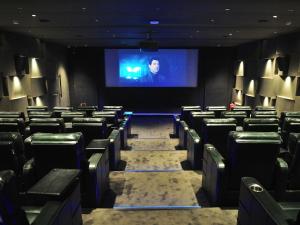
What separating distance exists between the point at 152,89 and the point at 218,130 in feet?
28.3

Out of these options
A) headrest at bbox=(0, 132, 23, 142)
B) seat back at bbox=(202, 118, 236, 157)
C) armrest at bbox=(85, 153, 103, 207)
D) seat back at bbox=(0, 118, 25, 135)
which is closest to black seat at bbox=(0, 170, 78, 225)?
armrest at bbox=(85, 153, 103, 207)

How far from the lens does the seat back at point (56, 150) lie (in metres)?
2.79

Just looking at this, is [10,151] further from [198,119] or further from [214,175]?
[198,119]

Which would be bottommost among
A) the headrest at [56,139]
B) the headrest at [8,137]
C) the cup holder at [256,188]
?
the cup holder at [256,188]

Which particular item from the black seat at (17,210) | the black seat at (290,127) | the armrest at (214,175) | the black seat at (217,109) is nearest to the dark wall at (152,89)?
the black seat at (217,109)

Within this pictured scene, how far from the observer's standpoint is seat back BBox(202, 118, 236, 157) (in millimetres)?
4285

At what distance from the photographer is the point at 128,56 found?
12.4 metres

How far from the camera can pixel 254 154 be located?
117 inches

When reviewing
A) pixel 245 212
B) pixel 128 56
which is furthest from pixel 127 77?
pixel 245 212

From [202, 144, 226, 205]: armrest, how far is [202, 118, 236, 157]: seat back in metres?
0.54

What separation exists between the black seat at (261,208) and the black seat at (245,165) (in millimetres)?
589

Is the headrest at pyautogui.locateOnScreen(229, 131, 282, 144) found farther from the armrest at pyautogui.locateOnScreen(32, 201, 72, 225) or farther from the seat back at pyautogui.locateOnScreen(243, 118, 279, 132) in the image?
the armrest at pyautogui.locateOnScreen(32, 201, 72, 225)

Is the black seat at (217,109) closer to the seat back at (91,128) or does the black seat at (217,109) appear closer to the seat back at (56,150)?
the seat back at (91,128)

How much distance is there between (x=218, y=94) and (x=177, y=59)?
2.81 m
